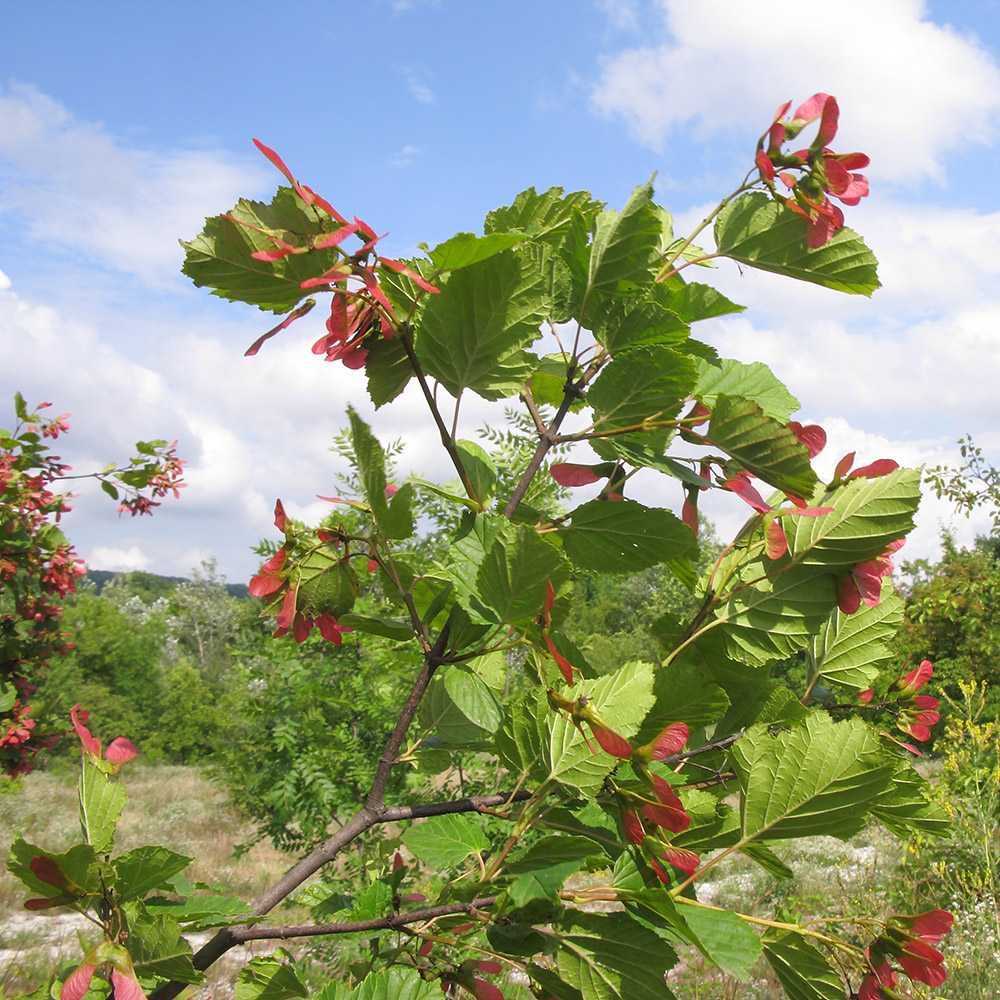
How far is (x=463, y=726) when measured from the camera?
2.81ft

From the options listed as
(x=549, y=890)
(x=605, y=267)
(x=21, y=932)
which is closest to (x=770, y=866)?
(x=549, y=890)

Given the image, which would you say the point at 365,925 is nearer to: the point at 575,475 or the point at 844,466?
A: the point at 575,475

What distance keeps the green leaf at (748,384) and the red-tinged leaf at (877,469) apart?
0.36 feet

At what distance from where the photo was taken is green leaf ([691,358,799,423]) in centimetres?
89

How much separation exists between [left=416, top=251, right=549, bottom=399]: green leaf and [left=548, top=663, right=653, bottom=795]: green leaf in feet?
1.12

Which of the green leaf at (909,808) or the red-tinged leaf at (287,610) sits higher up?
the red-tinged leaf at (287,610)

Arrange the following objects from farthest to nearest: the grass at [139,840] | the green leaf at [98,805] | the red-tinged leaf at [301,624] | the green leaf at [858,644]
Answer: the grass at [139,840]
the green leaf at [858,644]
the red-tinged leaf at [301,624]
the green leaf at [98,805]

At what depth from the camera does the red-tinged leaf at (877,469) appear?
2.73ft

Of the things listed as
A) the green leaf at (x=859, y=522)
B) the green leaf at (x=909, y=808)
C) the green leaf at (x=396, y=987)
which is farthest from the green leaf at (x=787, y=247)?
the green leaf at (x=396, y=987)

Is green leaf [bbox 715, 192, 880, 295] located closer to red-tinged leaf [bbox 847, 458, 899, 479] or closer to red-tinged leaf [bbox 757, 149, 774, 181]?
red-tinged leaf [bbox 757, 149, 774, 181]

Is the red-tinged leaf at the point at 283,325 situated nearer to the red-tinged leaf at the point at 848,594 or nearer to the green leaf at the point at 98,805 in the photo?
the green leaf at the point at 98,805

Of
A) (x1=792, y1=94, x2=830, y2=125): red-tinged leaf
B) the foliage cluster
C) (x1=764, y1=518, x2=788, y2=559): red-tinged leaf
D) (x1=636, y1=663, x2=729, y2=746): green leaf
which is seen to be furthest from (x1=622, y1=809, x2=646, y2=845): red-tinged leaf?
(x1=792, y1=94, x2=830, y2=125): red-tinged leaf

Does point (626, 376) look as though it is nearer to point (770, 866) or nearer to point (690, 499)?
point (690, 499)

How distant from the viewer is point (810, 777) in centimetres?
71
